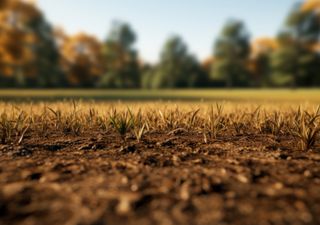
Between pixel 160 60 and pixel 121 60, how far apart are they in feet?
30.0

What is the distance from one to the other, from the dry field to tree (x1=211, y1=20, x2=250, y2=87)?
44.8 meters

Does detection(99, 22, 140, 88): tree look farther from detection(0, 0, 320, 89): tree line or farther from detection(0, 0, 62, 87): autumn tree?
detection(0, 0, 62, 87): autumn tree

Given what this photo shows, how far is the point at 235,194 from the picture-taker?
128 centimetres

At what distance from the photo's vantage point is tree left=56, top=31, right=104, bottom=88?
1651 inches

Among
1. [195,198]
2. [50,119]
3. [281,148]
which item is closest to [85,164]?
[195,198]

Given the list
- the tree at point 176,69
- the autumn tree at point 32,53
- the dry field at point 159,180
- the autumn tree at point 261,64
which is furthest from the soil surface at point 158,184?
the autumn tree at point 261,64

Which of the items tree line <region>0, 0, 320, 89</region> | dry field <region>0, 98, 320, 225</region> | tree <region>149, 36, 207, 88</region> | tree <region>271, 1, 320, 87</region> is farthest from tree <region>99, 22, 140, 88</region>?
dry field <region>0, 98, 320, 225</region>

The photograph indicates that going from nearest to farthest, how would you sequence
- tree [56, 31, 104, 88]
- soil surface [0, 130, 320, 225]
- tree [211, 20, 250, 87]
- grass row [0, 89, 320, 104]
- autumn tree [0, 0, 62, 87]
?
soil surface [0, 130, 320, 225] → grass row [0, 89, 320, 104] → autumn tree [0, 0, 62, 87] → tree [56, 31, 104, 88] → tree [211, 20, 250, 87]

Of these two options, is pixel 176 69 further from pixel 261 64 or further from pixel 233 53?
pixel 261 64

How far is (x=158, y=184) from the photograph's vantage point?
1.41 meters

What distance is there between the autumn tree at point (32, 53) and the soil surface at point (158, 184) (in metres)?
31.9

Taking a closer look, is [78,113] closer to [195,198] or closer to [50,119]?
[50,119]

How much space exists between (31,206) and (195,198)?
2.32 feet

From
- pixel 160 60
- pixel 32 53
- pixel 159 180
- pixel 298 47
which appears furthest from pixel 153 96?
pixel 160 60
